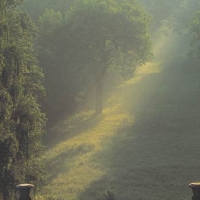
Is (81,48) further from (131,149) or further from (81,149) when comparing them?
(131,149)

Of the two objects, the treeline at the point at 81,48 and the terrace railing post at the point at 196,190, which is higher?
the treeline at the point at 81,48

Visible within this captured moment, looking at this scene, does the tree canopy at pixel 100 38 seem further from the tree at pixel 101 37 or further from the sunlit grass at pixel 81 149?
the sunlit grass at pixel 81 149

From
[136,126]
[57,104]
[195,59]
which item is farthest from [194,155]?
[195,59]

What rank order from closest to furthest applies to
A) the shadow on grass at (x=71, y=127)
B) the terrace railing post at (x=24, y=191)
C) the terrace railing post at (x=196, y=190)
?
the terrace railing post at (x=196, y=190)
the terrace railing post at (x=24, y=191)
the shadow on grass at (x=71, y=127)

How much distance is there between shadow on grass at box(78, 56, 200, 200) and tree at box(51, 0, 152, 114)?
5.95m

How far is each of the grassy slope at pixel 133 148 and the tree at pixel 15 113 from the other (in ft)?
15.5

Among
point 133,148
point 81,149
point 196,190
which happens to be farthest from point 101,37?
point 196,190

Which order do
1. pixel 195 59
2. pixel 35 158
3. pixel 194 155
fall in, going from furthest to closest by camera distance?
pixel 195 59
pixel 194 155
pixel 35 158

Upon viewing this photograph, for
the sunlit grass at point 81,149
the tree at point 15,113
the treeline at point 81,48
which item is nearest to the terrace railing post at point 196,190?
the tree at point 15,113

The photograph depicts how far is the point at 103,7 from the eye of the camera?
41281 mm

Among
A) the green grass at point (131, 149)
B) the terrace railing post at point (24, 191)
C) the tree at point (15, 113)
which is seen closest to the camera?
the terrace railing post at point (24, 191)

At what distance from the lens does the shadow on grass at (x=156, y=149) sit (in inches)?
943

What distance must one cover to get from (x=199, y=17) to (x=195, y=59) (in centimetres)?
1922

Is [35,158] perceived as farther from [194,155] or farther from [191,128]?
[191,128]
